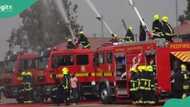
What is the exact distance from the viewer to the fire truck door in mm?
23141

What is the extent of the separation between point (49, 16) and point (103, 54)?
1725 inches

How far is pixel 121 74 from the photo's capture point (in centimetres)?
2339

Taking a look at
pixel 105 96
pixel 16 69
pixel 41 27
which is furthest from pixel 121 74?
pixel 41 27

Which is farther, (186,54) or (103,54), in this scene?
(103,54)

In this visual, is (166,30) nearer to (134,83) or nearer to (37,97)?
(134,83)

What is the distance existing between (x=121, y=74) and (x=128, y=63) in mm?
884

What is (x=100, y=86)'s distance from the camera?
2506 cm

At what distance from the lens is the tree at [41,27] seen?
65.9 m

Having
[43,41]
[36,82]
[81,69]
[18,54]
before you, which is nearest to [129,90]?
[81,69]

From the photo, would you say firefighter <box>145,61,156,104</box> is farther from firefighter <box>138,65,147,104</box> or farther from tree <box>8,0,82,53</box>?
tree <box>8,0,82,53</box>

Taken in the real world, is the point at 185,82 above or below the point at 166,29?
below

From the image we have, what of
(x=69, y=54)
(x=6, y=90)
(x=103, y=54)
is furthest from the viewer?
(x=6, y=90)

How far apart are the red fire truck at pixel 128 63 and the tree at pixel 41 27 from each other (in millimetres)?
40305

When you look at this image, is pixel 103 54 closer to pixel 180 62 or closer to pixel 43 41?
pixel 180 62
